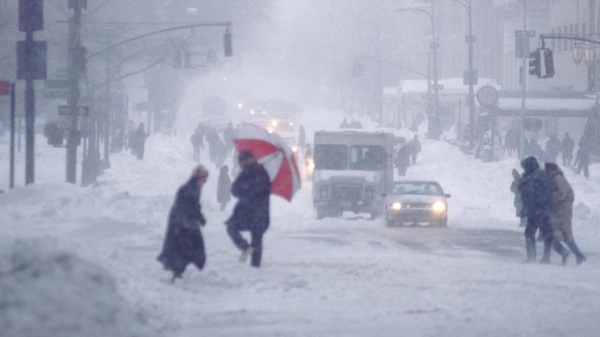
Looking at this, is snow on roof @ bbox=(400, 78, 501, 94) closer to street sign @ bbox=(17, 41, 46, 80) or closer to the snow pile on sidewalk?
street sign @ bbox=(17, 41, 46, 80)

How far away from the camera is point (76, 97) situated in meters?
29.2

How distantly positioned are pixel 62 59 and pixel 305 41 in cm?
8469

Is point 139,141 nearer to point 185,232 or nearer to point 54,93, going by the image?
point 54,93

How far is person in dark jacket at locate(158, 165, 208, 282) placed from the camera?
12.7m

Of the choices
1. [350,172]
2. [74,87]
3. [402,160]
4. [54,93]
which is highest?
[74,87]

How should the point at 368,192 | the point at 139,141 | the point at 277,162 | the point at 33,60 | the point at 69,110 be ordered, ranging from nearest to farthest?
the point at 277,162 → the point at 33,60 → the point at 69,110 → the point at 368,192 → the point at 139,141

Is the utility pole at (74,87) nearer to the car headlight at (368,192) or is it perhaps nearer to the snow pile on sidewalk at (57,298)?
the car headlight at (368,192)

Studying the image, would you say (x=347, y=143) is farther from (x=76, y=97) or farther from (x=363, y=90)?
(x=363, y=90)

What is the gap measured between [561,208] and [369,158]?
14668mm

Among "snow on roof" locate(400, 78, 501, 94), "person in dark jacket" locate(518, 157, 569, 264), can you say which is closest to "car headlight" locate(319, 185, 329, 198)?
"person in dark jacket" locate(518, 157, 569, 264)

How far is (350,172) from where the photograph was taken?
31453 millimetres

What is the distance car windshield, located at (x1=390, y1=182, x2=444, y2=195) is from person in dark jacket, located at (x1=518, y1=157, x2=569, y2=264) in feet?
39.0

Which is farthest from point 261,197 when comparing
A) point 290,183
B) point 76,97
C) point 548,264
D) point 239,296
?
point 76,97

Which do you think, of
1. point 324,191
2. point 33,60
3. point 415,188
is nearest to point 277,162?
point 33,60
